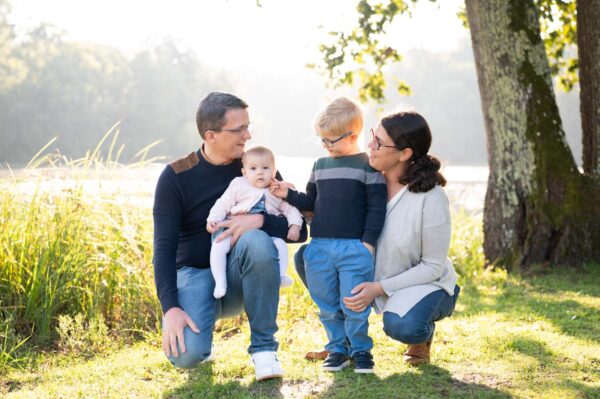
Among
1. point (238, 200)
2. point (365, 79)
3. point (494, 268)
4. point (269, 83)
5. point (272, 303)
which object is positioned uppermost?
point (269, 83)

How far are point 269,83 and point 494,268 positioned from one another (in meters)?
49.5

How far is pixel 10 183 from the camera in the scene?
17.0 feet

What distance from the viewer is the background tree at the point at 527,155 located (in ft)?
21.0

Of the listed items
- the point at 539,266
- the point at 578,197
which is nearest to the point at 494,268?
the point at 539,266

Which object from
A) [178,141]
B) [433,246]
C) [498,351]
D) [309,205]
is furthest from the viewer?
[178,141]

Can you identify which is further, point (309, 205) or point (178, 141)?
point (178, 141)

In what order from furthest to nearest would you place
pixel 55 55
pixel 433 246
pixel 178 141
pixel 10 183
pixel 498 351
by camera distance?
pixel 178 141 < pixel 55 55 < pixel 10 183 < pixel 498 351 < pixel 433 246

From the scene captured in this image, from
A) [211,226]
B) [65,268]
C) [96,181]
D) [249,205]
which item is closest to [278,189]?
[249,205]

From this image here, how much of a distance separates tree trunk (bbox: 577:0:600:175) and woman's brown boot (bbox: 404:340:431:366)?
12.6 feet

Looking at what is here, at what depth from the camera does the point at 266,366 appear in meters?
3.31

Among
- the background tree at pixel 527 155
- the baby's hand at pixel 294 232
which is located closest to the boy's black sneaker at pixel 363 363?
the baby's hand at pixel 294 232

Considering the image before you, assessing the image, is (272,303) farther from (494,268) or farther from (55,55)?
(55,55)

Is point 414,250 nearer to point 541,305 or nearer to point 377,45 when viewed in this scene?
point 541,305

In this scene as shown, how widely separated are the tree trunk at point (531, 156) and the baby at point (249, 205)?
3493 millimetres
